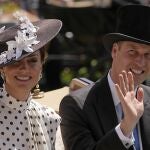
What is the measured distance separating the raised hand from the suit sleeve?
17 centimetres

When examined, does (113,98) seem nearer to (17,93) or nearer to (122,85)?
(122,85)

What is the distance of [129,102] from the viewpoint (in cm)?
366

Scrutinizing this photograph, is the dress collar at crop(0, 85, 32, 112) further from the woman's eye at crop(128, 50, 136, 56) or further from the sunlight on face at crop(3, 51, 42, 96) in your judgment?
the woman's eye at crop(128, 50, 136, 56)

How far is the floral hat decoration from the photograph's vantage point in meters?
3.60

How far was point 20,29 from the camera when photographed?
12.2 ft

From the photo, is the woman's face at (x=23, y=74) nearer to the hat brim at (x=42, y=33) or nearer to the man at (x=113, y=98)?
the hat brim at (x=42, y=33)

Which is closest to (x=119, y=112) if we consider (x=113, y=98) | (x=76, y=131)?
(x=113, y=98)

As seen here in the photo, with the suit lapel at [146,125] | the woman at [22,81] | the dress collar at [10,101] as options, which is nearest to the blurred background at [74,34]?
the suit lapel at [146,125]

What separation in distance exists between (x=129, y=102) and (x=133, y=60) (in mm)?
399

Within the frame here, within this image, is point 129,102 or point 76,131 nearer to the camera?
point 129,102

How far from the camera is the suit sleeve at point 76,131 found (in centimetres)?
387

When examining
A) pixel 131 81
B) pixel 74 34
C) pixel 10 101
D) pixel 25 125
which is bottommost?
pixel 74 34

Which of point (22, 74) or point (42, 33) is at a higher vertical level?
point (42, 33)

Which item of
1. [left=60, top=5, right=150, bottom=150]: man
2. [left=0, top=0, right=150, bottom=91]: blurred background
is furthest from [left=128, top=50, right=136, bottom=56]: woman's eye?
[left=0, top=0, right=150, bottom=91]: blurred background
